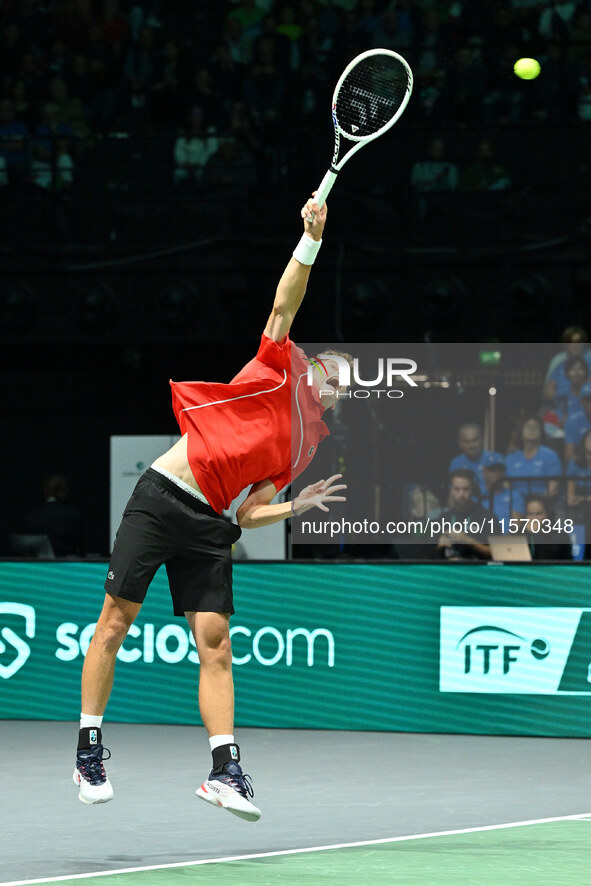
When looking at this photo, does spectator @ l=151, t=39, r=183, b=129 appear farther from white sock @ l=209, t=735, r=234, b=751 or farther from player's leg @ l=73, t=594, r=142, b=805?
white sock @ l=209, t=735, r=234, b=751

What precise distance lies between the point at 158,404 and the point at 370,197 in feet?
11.7

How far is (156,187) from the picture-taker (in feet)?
49.4

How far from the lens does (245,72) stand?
1595 centimetres

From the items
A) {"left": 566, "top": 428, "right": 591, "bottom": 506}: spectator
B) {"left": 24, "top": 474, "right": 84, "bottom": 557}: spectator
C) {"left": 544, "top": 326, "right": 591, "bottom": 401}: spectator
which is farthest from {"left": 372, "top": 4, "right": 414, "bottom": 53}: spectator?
{"left": 566, "top": 428, "right": 591, "bottom": 506}: spectator

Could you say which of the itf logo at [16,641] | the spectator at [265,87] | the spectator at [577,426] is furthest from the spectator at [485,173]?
the itf logo at [16,641]

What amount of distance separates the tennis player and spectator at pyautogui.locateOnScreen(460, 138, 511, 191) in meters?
8.25

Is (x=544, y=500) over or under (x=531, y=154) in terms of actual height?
under

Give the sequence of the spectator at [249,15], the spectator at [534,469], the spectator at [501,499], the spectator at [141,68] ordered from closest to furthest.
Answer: the spectator at [501,499] < the spectator at [534,469] < the spectator at [249,15] < the spectator at [141,68]

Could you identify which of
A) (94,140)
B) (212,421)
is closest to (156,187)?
(94,140)

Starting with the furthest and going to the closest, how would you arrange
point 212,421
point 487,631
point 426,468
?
1. point 426,468
2. point 487,631
3. point 212,421

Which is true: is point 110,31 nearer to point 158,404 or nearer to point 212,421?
point 158,404

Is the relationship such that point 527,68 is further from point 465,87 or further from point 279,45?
point 279,45

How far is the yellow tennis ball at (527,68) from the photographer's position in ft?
47.8

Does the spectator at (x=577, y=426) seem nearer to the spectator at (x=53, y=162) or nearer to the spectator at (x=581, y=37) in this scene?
the spectator at (x=581, y=37)
